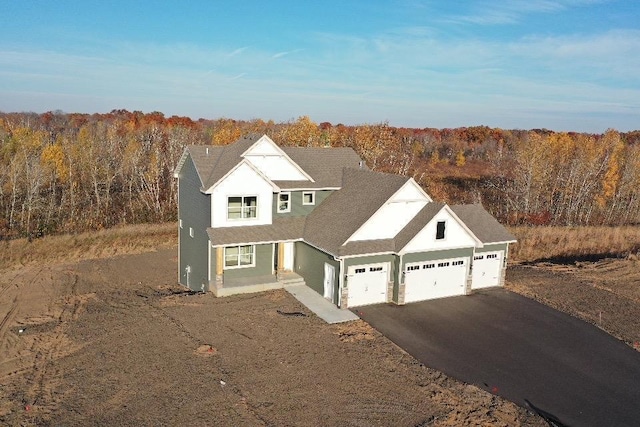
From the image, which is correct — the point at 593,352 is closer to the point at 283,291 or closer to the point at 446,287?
the point at 446,287

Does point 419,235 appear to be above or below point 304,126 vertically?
below

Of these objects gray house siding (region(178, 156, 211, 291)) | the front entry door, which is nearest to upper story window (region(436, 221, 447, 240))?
the front entry door

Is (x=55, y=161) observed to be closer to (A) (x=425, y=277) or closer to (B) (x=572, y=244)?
(A) (x=425, y=277)

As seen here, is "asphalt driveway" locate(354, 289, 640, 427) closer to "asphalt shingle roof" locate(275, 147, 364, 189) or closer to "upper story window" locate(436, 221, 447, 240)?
"upper story window" locate(436, 221, 447, 240)

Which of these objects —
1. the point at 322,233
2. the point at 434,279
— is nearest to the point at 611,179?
the point at 434,279

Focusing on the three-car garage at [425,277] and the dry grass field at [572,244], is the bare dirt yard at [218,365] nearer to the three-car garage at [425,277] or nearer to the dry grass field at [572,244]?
the three-car garage at [425,277]

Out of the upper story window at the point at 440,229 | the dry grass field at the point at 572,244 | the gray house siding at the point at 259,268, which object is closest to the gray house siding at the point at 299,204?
the gray house siding at the point at 259,268

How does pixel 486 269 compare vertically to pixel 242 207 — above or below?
below

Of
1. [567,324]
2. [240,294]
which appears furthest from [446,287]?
[240,294]
